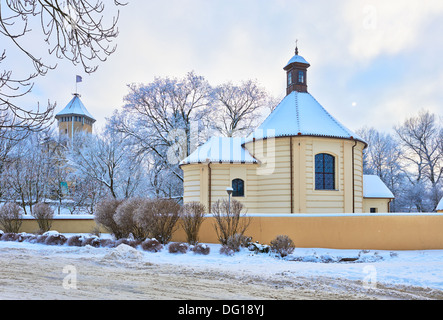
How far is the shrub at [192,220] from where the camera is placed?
55.3 feet

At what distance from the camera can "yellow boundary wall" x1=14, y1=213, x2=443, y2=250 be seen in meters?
15.5

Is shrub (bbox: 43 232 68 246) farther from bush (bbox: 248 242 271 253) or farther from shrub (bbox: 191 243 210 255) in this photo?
bush (bbox: 248 242 271 253)

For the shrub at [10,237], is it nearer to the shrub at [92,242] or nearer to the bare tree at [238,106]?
the shrub at [92,242]

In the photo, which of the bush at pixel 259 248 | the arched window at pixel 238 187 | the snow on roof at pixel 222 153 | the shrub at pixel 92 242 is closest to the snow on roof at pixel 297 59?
the snow on roof at pixel 222 153

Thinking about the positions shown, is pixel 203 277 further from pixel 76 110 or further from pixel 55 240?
pixel 76 110

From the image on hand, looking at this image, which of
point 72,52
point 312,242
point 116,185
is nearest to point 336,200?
point 312,242

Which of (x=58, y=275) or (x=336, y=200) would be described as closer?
(x=58, y=275)

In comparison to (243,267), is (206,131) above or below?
above

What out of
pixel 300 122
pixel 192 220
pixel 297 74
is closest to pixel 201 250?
pixel 192 220

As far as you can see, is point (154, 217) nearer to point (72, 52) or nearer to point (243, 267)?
point (243, 267)

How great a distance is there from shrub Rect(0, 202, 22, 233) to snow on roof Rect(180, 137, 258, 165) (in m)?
10.6

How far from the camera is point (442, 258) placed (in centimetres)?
1347

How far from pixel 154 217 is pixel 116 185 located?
2090cm
